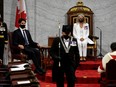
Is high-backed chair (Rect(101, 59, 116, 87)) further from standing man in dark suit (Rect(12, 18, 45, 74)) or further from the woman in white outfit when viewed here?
the woman in white outfit

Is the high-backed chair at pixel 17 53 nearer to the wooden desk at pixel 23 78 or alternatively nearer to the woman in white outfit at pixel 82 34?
the woman in white outfit at pixel 82 34

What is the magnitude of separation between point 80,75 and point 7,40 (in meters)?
2.18

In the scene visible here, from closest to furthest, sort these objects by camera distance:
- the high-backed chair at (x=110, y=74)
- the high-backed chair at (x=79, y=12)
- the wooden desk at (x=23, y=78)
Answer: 1. the wooden desk at (x=23, y=78)
2. the high-backed chair at (x=110, y=74)
3. the high-backed chair at (x=79, y=12)

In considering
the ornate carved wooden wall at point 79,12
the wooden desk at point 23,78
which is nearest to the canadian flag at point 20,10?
the ornate carved wooden wall at point 79,12

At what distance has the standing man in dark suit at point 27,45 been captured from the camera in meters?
7.59

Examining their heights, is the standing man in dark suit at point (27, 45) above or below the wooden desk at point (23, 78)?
above

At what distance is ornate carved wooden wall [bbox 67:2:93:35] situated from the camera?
11055mm

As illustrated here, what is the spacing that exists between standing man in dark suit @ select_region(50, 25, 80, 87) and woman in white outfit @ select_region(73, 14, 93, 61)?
4224 millimetres

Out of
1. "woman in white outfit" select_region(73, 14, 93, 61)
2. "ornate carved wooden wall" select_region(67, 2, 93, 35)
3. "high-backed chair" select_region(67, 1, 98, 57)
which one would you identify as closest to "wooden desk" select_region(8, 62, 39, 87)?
"woman in white outfit" select_region(73, 14, 93, 61)

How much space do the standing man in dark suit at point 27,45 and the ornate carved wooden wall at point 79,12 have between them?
3.50 m

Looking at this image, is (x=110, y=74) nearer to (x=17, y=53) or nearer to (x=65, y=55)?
(x=65, y=55)

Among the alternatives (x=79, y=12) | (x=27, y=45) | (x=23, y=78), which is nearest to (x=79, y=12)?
(x=79, y=12)

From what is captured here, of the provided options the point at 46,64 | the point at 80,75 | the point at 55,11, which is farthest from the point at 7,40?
the point at 55,11

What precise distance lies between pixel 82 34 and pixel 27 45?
2915 mm
